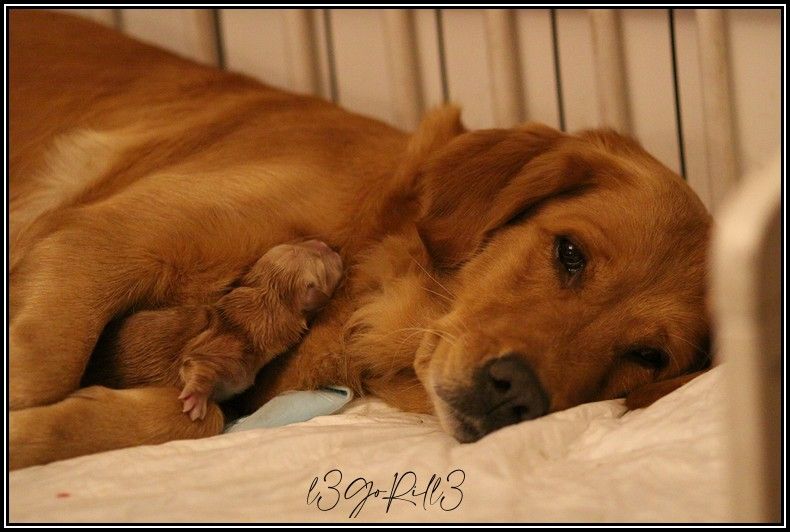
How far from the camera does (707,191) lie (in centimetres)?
219

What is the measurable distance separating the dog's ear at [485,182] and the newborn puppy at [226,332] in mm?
249

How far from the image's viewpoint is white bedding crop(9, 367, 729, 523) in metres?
1.09

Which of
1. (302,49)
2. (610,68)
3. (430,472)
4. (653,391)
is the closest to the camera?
(430,472)

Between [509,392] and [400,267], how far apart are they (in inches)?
18.2

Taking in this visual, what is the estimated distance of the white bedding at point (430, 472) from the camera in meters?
1.09

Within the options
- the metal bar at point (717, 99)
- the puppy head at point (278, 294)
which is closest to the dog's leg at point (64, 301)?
the puppy head at point (278, 294)

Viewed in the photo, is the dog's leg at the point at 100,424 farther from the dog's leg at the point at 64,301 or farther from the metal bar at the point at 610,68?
the metal bar at the point at 610,68

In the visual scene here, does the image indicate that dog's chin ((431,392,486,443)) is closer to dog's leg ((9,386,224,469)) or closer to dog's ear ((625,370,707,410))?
dog's ear ((625,370,707,410))

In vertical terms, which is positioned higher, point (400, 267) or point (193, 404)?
point (400, 267)

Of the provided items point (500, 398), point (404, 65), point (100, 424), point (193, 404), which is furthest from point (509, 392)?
point (404, 65)

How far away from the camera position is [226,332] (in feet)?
5.41

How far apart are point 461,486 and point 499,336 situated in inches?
12.1

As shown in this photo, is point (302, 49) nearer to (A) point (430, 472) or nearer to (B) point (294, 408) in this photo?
(B) point (294, 408)
